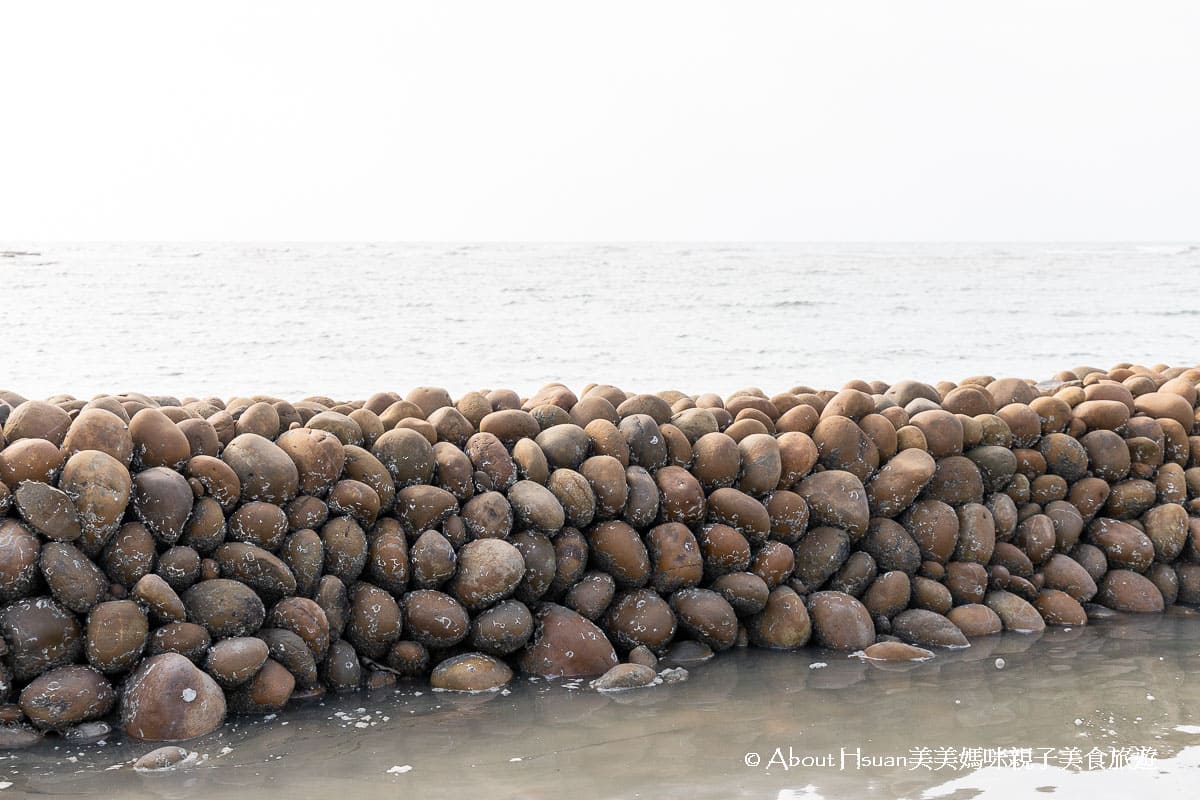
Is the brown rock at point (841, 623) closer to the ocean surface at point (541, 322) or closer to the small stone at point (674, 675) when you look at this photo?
the small stone at point (674, 675)

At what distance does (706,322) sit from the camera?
58.0ft

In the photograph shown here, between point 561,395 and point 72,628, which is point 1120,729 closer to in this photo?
point 561,395

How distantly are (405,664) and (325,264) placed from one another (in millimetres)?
25240

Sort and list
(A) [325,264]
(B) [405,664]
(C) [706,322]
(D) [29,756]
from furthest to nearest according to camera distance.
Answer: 1. (A) [325,264]
2. (C) [706,322]
3. (B) [405,664]
4. (D) [29,756]

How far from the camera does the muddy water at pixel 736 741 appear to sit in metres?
2.78

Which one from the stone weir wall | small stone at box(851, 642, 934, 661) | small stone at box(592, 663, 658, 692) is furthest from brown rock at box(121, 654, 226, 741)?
small stone at box(851, 642, 934, 661)

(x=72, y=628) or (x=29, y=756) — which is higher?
(x=72, y=628)

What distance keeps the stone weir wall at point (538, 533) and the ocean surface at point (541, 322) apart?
739cm

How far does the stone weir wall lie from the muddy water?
0.16 meters

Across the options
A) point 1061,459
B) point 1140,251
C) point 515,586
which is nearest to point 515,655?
point 515,586

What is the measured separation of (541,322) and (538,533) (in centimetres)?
1379

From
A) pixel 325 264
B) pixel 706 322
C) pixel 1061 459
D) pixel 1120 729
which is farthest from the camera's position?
pixel 325 264

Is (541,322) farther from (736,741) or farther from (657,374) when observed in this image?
(736,741)

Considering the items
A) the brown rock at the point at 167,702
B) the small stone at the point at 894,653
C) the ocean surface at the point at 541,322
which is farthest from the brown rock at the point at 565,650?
the ocean surface at the point at 541,322
